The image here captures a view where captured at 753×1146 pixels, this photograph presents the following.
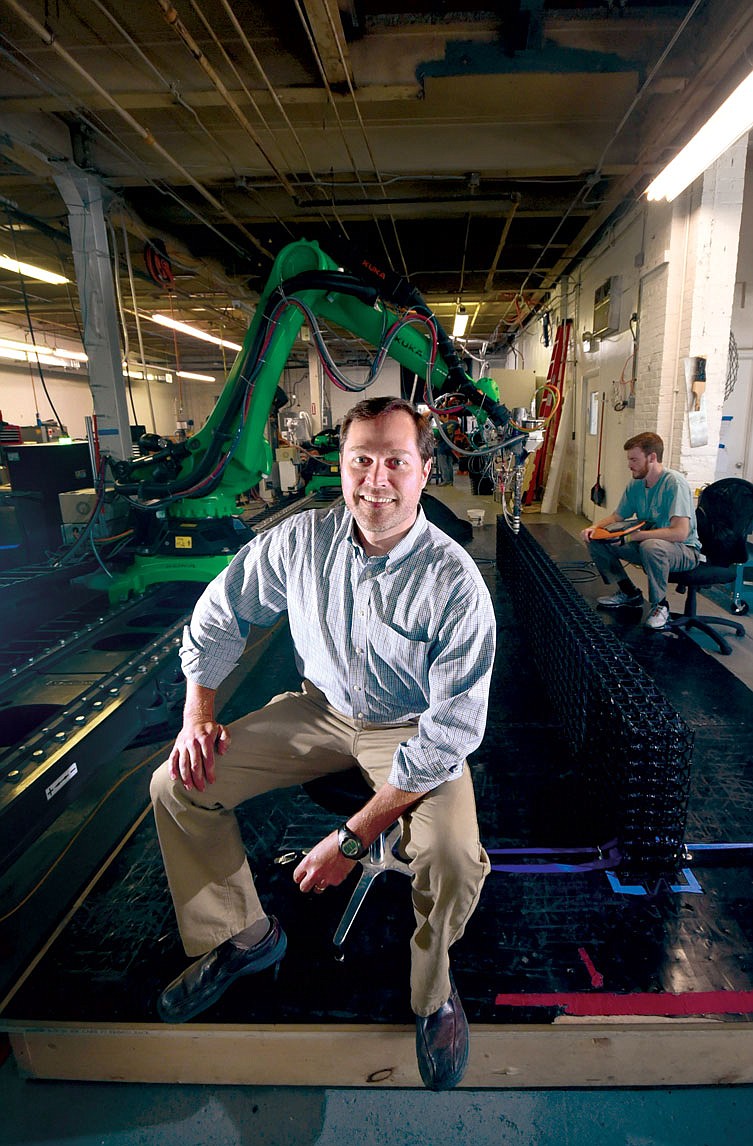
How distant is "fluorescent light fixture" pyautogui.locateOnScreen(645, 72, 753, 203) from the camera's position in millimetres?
2885

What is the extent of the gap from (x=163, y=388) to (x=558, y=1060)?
22.3 m

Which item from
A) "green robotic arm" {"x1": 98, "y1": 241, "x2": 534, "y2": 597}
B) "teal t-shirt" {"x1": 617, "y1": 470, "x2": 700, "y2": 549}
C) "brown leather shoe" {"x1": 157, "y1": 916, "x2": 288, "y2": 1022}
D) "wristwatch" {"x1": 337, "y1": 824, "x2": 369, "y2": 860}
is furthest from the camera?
"teal t-shirt" {"x1": 617, "y1": 470, "x2": 700, "y2": 549}

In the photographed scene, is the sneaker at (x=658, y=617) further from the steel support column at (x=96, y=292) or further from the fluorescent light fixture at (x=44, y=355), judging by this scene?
the fluorescent light fixture at (x=44, y=355)

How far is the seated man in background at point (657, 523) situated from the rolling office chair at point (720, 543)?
9 centimetres

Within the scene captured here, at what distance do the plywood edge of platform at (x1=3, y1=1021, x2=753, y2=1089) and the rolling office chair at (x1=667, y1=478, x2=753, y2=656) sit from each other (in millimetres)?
2541

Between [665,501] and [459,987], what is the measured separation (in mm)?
3152

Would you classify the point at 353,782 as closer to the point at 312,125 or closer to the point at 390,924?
the point at 390,924

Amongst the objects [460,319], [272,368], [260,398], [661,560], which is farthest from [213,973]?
[460,319]

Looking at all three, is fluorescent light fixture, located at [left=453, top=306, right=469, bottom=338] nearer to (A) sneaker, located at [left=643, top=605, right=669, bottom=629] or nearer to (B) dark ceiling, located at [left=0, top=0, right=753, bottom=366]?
(B) dark ceiling, located at [left=0, top=0, right=753, bottom=366]

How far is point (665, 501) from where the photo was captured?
11.8ft

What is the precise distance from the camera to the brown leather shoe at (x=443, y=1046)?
1.24 m

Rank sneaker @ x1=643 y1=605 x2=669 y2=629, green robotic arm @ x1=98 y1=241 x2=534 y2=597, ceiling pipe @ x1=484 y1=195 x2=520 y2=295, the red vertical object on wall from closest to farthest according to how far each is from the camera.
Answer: green robotic arm @ x1=98 y1=241 x2=534 y2=597
sneaker @ x1=643 y1=605 x2=669 y2=629
ceiling pipe @ x1=484 y1=195 x2=520 y2=295
the red vertical object on wall

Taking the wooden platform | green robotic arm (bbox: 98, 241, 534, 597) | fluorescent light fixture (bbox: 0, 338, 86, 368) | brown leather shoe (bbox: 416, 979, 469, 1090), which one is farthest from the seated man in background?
fluorescent light fixture (bbox: 0, 338, 86, 368)

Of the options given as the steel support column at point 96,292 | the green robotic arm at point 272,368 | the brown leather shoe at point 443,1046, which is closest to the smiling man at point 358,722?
the brown leather shoe at point 443,1046
